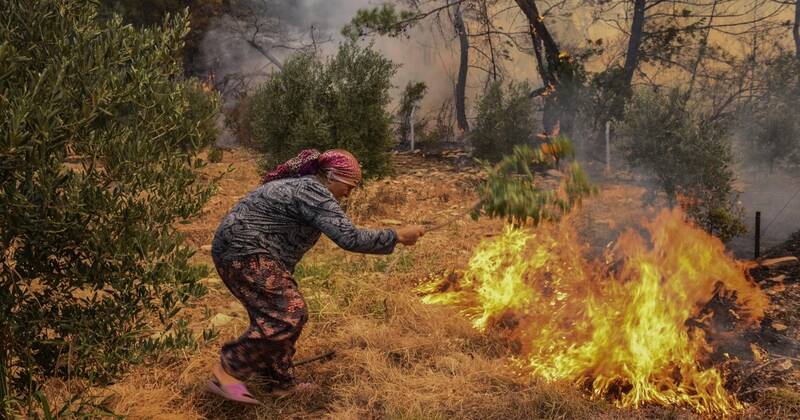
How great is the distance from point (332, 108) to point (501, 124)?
214 inches

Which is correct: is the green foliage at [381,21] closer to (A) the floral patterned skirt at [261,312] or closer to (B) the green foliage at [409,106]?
(B) the green foliage at [409,106]

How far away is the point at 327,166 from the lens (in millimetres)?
4020

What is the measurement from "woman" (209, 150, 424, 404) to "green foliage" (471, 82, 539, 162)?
1142 centimetres

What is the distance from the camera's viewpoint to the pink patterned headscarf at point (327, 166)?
13.1 ft

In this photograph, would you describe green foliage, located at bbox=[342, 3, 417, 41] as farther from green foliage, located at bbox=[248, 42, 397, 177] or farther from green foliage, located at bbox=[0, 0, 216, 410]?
green foliage, located at bbox=[0, 0, 216, 410]

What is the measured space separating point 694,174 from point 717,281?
5.39 metres

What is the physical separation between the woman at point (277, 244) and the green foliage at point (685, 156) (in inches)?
297

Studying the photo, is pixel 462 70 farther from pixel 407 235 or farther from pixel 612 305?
pixel 407 235

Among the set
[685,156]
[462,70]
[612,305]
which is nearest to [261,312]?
[612,305]

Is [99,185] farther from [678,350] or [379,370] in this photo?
[678,350]

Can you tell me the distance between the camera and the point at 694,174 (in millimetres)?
10258

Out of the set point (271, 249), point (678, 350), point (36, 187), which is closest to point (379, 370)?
point (271, 249)

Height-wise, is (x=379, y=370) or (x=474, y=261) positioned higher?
(x=474, y=261)

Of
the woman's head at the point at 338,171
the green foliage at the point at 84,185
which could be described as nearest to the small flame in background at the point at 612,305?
the woman's head at the point at 338,171
